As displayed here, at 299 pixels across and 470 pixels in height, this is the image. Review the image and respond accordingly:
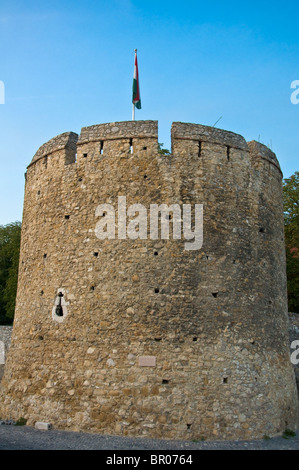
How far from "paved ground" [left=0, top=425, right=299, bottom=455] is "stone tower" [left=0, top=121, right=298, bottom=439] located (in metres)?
0.34

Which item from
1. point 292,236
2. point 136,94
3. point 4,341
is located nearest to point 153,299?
point 136,94

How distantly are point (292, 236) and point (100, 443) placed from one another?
15438mm

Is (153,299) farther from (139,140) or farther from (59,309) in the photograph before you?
(139,140)

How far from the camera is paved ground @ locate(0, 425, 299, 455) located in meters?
8.76

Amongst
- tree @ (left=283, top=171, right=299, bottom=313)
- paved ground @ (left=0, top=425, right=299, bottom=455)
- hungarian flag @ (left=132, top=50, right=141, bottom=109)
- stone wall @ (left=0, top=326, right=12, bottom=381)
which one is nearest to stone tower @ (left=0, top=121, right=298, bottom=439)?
paved ground @ (left=0, top=425, right=299, bottom=455)

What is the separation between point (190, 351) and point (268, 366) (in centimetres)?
221

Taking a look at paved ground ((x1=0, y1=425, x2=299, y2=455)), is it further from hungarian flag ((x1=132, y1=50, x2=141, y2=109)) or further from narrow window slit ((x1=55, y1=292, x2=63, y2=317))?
hungarian flag ((x1=132, y1=50, x2=141, y2=109))

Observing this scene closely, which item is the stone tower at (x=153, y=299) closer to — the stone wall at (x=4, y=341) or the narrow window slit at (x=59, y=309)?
the narrow window slit at (x=59, y=309)

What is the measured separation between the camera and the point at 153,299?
10.7 meters

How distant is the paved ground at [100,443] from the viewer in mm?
8758

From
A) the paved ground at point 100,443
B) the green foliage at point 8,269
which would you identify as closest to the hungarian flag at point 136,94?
the paved ground at point 100,443
